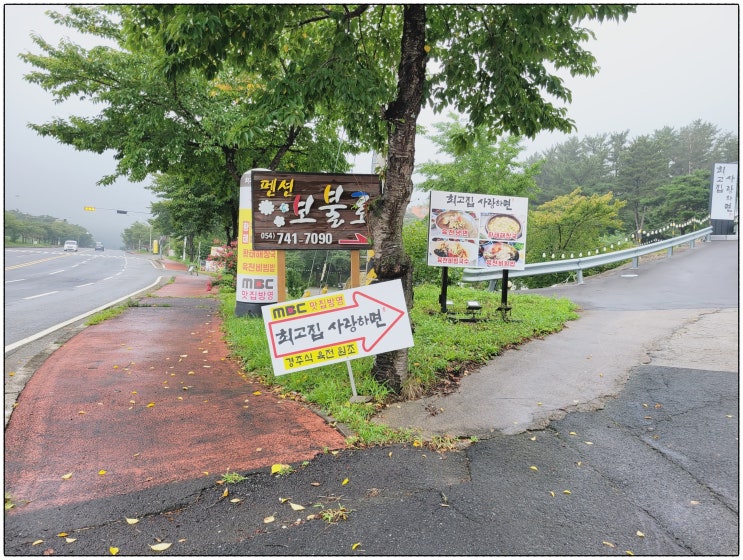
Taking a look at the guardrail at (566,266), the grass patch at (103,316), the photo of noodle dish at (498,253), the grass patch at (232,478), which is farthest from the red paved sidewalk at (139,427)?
the guardrail at (566,266)

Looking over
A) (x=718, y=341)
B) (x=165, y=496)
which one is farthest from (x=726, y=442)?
(x=165, y=496)

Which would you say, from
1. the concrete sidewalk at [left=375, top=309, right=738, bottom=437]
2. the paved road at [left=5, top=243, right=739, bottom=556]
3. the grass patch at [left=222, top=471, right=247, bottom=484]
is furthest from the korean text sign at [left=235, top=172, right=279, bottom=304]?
the grass patch at [left=222, top=471, right=247, bottom=484]

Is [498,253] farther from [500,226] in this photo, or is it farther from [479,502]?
[479,502]

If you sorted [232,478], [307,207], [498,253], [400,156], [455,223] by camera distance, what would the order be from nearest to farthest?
[232,478] → [400,156] → [307,207] → [455,223] → [498,253]

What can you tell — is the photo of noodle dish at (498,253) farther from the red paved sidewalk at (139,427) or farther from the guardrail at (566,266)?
the red paved sidewalk at (139,427)

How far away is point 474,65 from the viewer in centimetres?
570

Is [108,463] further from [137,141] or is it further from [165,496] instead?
[137,141]

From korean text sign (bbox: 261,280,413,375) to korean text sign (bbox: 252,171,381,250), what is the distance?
57.4 inches

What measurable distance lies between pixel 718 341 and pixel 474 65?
5310 millimetres

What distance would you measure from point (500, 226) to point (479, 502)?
5.84 m

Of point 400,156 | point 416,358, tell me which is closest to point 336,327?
point 416,358

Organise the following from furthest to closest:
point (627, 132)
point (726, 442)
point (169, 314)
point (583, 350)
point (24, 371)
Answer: point (627, 132)
point (169, 314)
point (583, 350)
point (24, 371)
point (726, 442)

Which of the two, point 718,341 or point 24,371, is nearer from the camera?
point 24,371

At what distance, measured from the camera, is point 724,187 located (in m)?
17.6
